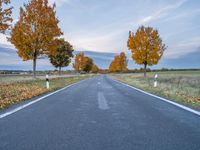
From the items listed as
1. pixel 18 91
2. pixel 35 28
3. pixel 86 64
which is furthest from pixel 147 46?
pixel 86 64

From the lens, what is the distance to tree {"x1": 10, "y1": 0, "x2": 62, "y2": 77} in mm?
22328

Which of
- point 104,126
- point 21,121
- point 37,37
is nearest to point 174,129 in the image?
point 104,126

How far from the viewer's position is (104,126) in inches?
173

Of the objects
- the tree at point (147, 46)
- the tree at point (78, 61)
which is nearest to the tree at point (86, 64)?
the tree at point (78, 61)

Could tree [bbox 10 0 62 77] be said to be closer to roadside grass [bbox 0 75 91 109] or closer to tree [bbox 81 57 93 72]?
roadside grass [bbox 0 75 91 109]

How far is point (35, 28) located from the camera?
75.6 feet

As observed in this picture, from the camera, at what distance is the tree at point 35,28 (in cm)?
2233

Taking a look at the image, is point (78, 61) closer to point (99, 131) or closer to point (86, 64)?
point (86, 64)

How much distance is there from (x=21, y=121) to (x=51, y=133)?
1440 millimetres

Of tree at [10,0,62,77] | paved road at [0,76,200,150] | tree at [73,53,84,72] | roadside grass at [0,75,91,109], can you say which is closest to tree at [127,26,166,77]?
tree at [10,0,62,77]

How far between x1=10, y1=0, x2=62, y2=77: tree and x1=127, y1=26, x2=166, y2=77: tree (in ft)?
51.0

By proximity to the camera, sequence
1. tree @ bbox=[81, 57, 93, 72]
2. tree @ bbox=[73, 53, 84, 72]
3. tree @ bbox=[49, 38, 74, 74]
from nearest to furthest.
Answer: tree @ bbox=[49, 38, 74, 74], tree @ bbox=[73, 53, 84, 72], tree @ bbox=[81, 57, 93, 72]

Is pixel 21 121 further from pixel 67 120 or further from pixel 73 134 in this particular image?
pixel 73 134

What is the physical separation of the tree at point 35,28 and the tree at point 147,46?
1554 cm
